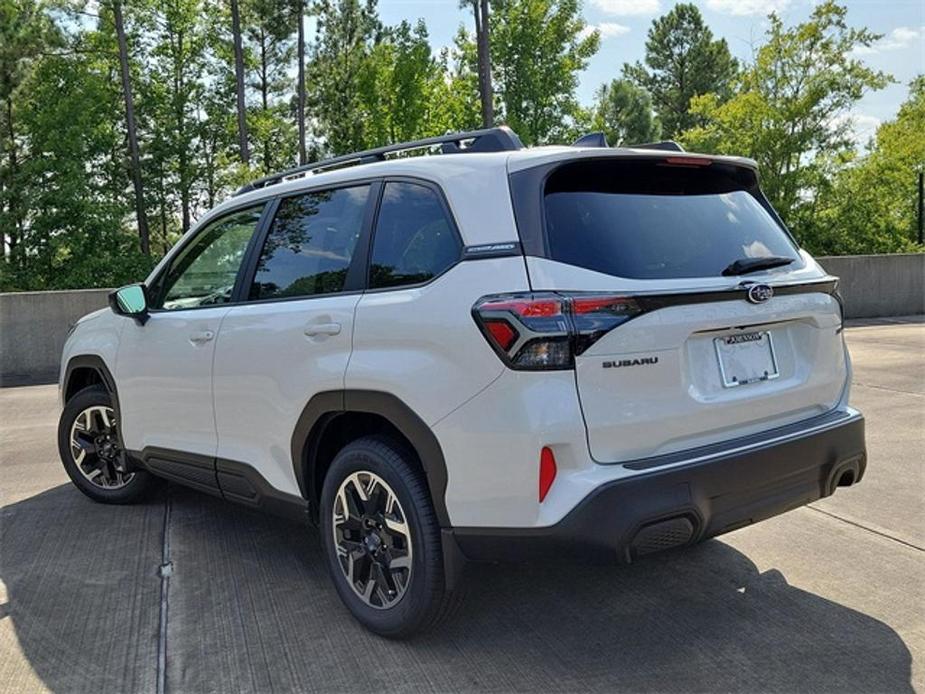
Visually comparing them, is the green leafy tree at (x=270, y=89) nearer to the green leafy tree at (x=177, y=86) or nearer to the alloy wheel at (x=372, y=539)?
the green leafy tree at (x=177, y=86)

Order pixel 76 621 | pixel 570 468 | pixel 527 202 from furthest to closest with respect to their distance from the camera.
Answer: pixel 76 621 < pixel 527 202 < pixel 570 468

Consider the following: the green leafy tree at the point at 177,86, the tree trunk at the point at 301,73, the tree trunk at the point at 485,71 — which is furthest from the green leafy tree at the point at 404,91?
the tree trunk at the point at 485,71

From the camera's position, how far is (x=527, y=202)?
2.76m

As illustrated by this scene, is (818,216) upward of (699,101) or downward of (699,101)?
downward

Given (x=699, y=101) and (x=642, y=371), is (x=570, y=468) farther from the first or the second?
(x=699, y=101)

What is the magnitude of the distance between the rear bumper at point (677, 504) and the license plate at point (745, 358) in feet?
0.81

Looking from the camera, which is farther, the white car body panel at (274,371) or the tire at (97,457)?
the tire at (97,457)

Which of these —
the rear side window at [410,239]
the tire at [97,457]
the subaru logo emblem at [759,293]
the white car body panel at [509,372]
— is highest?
the rear side window at [410,239]

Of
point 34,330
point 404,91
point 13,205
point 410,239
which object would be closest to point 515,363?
point 410,239

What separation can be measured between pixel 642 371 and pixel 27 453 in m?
5.92

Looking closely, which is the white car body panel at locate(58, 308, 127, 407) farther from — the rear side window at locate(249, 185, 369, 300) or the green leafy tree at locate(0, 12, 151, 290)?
the green leafy tree at locate(0, 12, 151, 290)

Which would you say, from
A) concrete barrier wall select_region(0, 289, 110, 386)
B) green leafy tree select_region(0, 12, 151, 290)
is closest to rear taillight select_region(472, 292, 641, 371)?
concrete barrier wall select_region(0, 289, 110, 386)

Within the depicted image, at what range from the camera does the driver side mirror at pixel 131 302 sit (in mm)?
4324

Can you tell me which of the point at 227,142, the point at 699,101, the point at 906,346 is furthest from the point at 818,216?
the point at 227,142
